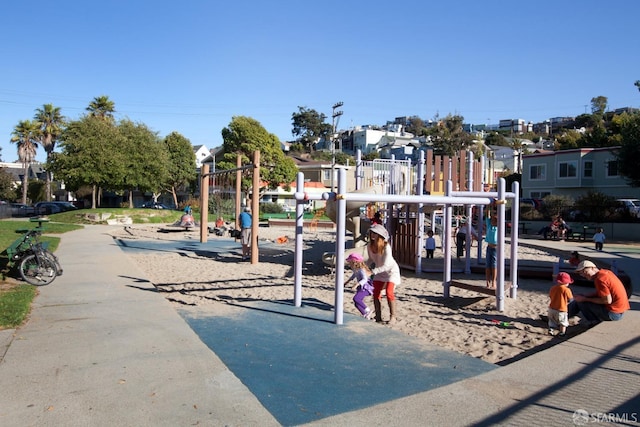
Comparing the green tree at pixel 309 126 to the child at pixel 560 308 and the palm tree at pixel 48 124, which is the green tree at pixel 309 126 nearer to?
the palm tree at pixel 48 124

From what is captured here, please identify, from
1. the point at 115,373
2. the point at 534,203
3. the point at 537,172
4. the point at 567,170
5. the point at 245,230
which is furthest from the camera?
the point at 537,172

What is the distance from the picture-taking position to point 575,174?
160ft

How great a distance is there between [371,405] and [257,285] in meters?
7.04

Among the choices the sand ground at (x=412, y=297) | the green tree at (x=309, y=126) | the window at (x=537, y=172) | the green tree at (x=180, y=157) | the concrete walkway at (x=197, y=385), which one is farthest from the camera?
the green tree at (x=309, y=126)

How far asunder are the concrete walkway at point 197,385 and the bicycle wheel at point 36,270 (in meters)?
3.25

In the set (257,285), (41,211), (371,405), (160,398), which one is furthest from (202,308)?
(41,211)

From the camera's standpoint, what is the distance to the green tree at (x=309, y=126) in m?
122

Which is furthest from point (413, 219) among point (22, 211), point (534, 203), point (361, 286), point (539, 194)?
point (22, 211)

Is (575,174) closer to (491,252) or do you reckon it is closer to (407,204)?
(407,204)

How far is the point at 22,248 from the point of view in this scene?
10930mm

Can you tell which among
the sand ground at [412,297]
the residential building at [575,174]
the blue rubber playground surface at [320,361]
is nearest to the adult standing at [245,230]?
the sand ground at [412,297]

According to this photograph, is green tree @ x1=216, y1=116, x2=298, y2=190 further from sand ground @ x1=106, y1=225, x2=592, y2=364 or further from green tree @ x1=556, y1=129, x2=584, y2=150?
sand ground @ x1=106, y1=225, x2=592, y2=364

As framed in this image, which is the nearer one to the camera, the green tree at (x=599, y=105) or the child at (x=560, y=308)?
the child at (x=560, y=308)

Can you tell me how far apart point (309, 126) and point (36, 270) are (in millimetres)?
113545
